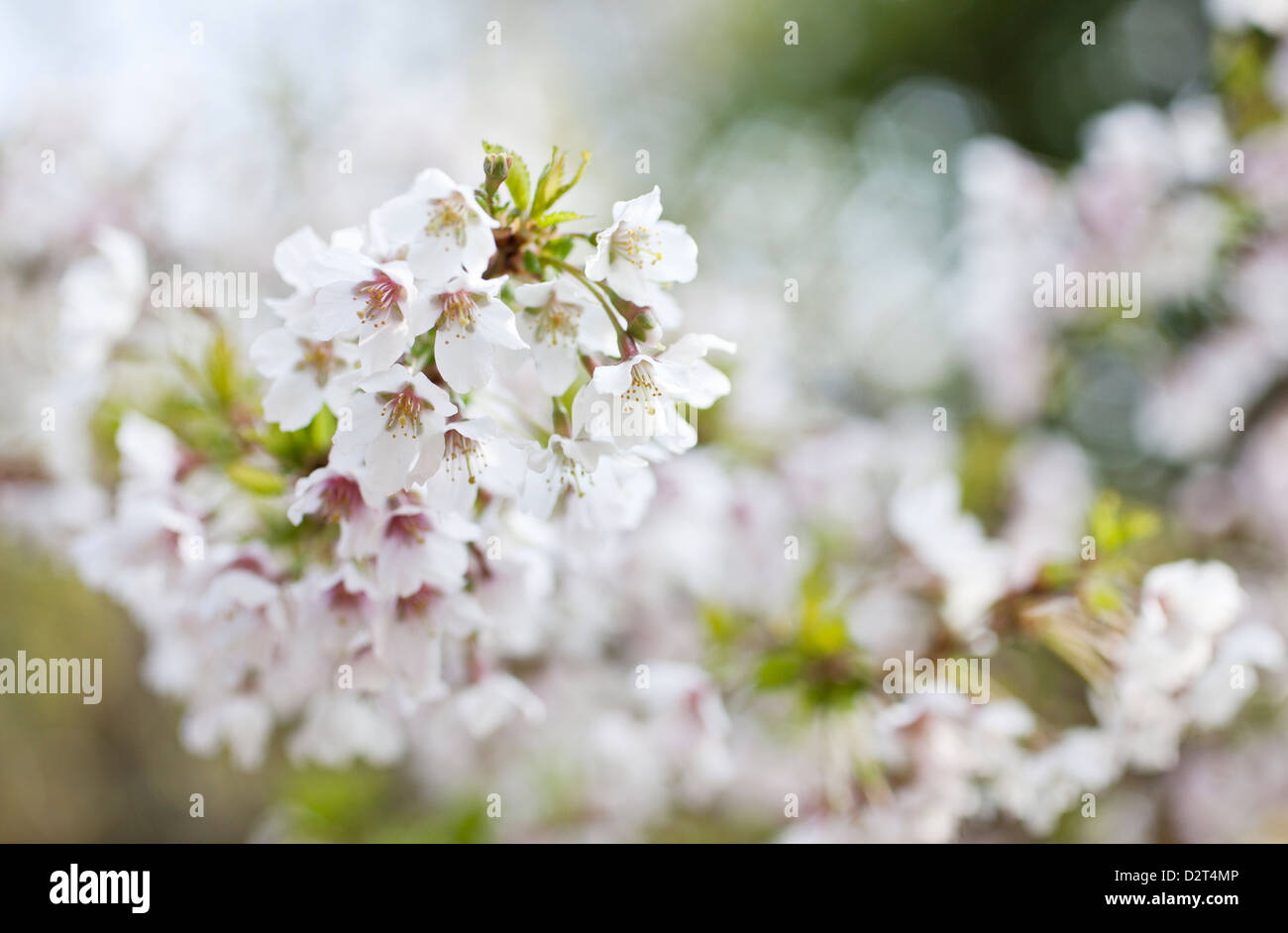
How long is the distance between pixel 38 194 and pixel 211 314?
4.54ft

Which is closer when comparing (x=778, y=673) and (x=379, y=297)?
(x=379, y=297)

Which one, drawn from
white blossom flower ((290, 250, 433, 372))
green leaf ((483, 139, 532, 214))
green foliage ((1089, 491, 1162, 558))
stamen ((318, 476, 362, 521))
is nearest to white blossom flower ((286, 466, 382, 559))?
stamen ((318, 476, 362, 521))

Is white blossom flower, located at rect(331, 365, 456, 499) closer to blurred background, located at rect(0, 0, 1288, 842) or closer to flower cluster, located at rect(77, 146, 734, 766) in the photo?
flower cluster, located at rect(77, 146, 734, 766)

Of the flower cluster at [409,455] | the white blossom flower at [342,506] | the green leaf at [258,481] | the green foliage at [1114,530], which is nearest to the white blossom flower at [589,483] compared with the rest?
the flower cluster at [409,455]

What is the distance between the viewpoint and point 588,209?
3.24 meters

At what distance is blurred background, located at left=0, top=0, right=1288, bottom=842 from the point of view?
2439 millimetres

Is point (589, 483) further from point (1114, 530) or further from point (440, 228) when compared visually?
point (1114, 530)

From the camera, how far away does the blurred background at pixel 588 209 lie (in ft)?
8.00

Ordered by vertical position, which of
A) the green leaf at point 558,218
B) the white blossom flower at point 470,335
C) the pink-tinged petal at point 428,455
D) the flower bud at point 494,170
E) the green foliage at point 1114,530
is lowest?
the green foliage at point 1114,530

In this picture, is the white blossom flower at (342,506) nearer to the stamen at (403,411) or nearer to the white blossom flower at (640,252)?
the stamen at (403,411)

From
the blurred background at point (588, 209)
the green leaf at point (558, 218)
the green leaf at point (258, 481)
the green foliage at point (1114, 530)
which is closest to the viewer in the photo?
the green leaf at point (558, 218)

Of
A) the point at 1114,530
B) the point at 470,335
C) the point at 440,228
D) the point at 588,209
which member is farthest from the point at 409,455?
the point at 588,209

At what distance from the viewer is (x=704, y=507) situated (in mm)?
1924
